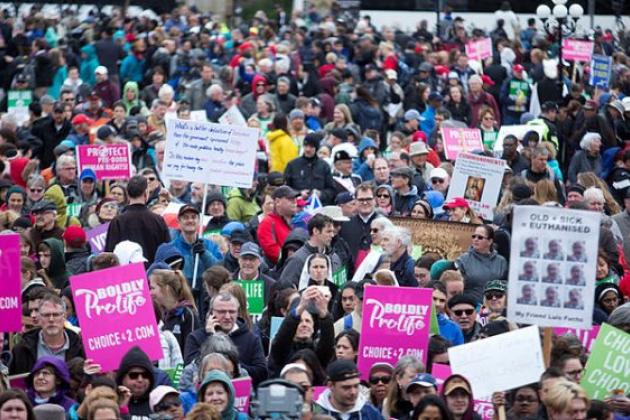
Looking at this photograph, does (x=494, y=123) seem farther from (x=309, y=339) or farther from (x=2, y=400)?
(x=2, y=400)

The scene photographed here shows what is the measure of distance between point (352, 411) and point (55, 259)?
5188 millimetres

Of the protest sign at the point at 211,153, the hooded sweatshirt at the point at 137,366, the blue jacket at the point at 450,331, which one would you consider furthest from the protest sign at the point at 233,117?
the hooded sweatshirt at the point at 137,366

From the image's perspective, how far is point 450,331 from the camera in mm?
13188

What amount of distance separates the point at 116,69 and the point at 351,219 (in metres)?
17.1

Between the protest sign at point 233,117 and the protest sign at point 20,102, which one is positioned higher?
the protest sign at point 233,117

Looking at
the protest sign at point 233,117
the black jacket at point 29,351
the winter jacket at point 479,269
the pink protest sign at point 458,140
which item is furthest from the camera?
the protest sign at point 233,117

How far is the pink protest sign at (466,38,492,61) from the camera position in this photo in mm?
32844

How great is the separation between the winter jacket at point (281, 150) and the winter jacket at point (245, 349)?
937 centimetres

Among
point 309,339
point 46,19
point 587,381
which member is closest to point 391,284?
point 309,339

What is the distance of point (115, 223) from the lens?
15.9 m

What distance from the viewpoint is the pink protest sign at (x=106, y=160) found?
19.7 metres

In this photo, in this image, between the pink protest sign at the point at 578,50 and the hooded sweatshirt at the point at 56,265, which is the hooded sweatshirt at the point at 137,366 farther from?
the pink protest sign at the point at 578,50

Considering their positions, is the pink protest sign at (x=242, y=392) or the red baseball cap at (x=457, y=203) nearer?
the pink protest sign at (x=242, y=392)

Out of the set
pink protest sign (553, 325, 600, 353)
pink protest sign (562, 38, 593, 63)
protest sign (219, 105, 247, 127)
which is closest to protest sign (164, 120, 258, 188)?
pink protest sign (553, 325, 600, 353)
